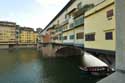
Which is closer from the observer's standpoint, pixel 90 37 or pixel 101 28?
pixel 101 28

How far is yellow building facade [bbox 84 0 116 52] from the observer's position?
62.9ft

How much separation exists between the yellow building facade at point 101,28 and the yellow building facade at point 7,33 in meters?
115

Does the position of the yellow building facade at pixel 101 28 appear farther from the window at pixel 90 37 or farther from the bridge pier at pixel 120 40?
the bridge pier at pixel 120 40

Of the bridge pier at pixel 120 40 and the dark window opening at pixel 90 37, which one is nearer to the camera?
the bridge pier at pixel 120 40

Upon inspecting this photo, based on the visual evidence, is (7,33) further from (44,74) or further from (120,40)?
(120,40)

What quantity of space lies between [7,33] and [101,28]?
401 ft

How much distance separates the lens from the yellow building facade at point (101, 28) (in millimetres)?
19172

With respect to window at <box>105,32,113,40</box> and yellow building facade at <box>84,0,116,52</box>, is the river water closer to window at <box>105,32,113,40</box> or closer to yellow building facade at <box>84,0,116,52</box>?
yellow building facade at <box>84,0,116,52</box>

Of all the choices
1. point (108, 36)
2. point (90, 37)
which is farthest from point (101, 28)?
point (90, 37)

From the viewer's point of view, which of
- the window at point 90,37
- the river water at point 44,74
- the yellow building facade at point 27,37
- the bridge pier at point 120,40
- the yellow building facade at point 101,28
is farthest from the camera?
the yellow building facade at point 27,37

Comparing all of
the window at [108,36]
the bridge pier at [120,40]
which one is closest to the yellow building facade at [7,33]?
the window at [108,36]

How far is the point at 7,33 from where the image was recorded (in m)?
136

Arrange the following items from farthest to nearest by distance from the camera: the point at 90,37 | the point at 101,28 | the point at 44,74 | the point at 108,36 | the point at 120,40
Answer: the point at 44,74 < the point at 90,37 < the point at 101,28 < the point at 108,36 < the point at 120,40

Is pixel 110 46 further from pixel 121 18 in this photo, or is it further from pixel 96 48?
pixel 121 18
